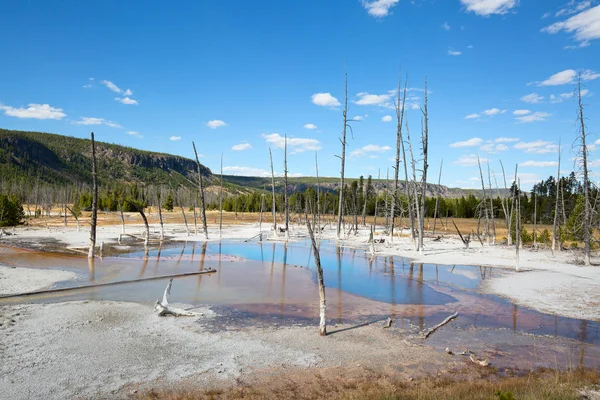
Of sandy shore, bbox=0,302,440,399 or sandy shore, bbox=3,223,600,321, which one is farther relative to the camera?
sandy shore, bbox=3,223,600,321


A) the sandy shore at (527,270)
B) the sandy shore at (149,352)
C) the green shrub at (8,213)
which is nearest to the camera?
the sandy shore at (149,352)

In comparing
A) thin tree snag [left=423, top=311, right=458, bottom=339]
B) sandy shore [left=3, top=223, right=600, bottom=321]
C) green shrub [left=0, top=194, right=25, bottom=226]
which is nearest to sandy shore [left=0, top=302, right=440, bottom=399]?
thin tree snag [left=423, top=311, right=458, bottom=339]

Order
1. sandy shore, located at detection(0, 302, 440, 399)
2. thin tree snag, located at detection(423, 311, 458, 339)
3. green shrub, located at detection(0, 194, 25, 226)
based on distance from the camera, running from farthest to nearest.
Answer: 1. green shrub, located at detection(0, 194, 25, 226)
2. thin tree snag, located at detection(423, 311, 458, 339)
3. sandy shore, located at detection(0, 302, 440, 399)

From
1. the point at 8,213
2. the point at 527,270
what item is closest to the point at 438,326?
the point at 527,270

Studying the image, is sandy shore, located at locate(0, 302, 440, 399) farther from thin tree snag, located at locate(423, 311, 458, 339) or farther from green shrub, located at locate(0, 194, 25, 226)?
green shrub, located at locate(0, 194, 25, 226)

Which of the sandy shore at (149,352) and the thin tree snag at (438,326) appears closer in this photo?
the sandy shore at (149,352)

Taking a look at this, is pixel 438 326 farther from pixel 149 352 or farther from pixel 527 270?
pixel 527 270

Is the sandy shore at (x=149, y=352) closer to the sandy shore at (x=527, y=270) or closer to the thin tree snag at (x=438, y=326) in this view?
the thin tree snag at (x=438, y=326)

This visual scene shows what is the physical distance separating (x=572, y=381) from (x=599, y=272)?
63.3 feet

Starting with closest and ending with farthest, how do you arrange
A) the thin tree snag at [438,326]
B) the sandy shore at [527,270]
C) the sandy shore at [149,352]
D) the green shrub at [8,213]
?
the sandy shore at [149,352] < the thin tree snag at [438,326] < the sandy shore at [527,270] < the green shrub at [8,213]

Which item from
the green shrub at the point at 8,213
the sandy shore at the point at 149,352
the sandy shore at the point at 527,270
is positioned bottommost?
the sandy shore at the point at 149,352

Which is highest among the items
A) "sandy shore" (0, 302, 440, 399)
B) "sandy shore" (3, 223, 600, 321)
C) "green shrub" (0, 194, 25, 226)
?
"green shrub" (0, 194, 25, 226)

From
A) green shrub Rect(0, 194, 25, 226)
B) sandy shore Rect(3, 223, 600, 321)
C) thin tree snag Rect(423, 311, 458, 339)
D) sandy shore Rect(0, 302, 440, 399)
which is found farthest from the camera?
green shrub Rect(0, 194, 25, 226)

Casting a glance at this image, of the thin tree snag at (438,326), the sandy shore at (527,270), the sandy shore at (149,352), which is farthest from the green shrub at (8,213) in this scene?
the thin tree snag at (438,326)
